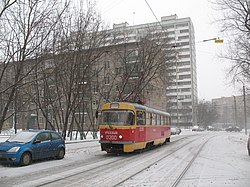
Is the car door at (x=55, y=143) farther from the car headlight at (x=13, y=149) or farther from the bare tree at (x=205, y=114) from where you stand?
the bare tree at (x=205, y=114)

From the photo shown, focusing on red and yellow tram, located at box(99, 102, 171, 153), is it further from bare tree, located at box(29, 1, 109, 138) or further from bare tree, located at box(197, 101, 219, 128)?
bare tree, located at box(197, 101, 219, 128)

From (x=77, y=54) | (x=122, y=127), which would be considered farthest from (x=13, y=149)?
(x=77, y=54)

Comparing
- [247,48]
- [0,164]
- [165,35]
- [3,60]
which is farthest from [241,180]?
[165,35]

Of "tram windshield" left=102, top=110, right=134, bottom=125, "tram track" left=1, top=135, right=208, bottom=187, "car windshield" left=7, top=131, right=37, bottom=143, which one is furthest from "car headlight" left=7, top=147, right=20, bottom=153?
"tram windshield" left=102, top=110, right=134, bottom=125

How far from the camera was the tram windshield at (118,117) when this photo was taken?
1809cm

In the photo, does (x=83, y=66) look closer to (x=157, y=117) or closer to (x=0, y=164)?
(x=157, y=117)

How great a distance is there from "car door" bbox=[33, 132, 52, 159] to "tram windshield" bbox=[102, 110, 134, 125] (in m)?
3.91

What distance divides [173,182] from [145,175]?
5.02 feet

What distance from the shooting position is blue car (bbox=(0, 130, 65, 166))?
1337cm

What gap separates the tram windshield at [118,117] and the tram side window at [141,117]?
663 millimetres

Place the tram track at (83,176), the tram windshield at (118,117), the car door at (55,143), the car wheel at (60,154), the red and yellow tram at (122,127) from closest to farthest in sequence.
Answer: the tram track at (83,176), the car door at (55,143), the car wheel at (60,154), the red and yellow tram at (122,127), the tram windshield at (118,117)

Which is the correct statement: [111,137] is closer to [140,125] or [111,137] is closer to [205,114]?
[140,125]

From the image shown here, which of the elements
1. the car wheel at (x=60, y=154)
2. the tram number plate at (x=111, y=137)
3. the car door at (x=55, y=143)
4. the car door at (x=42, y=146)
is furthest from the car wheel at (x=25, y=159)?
the tram number plate at (x=111, y=137)

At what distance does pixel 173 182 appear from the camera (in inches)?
391
